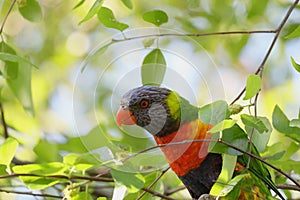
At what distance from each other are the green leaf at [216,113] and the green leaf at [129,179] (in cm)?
24

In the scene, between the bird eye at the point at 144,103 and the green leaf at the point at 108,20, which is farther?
the bird eye at the point at 144,103

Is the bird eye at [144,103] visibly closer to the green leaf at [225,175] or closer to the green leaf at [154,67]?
the green leaf at [154,67]

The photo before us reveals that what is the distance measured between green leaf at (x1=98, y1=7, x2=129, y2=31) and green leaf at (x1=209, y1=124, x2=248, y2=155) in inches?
18.6

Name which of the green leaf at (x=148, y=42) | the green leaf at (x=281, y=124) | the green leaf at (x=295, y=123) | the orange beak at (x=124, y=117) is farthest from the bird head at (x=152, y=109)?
the green leaf at (x=295, y=123)

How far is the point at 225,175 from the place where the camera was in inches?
60.1

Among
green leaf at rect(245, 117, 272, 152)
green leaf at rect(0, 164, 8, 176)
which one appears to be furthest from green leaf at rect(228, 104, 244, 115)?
green leaf at rect(0, 164, 8, 176)

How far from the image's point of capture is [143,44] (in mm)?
→ 1859

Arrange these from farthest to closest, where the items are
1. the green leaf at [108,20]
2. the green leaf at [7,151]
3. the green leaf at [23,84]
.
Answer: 1. the green leaf at [23,84]
2. the green leaf at [108,20]
3. the green leaf at [7,151]

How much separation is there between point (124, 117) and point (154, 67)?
10.5 inches

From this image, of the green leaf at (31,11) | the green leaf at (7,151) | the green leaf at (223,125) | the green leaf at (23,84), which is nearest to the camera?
the green leaf at (223,125)

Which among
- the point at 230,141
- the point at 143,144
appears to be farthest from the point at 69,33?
the point at 230,141

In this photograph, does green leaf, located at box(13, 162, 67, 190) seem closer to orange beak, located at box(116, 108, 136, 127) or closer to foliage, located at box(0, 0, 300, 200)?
foliage, located at box(0, 0, 300, 200)

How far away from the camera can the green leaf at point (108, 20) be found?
176cm

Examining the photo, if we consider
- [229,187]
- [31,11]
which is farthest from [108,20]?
[229,187]
